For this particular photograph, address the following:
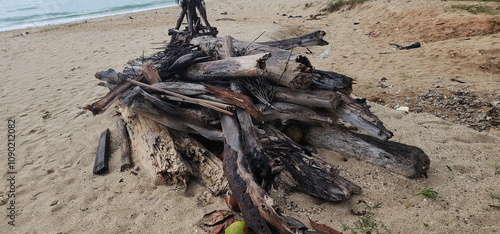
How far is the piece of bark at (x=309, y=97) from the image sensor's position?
3.26 metres

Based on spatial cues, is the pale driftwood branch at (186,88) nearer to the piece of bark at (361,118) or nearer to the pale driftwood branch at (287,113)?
the pale driftwood branch at (287,113)

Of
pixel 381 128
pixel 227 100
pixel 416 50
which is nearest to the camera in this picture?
pixel 381 128

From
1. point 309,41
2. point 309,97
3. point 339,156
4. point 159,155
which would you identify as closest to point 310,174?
point 339,156

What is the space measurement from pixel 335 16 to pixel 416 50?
23.8ft

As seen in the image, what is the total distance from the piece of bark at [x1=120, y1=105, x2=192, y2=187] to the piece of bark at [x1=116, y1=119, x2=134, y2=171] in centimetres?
13

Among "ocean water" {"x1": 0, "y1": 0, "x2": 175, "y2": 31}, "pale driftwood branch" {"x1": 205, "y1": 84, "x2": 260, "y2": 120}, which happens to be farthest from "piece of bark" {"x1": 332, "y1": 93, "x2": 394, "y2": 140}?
"ocean water" {"x1": 0, "y1": 0, "x2": 175, "y2": 31}

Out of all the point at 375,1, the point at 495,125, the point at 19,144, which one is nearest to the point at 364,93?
the point at 495,125

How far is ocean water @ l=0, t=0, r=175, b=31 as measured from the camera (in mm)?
28197

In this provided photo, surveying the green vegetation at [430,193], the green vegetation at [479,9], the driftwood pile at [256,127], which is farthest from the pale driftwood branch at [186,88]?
the green vegetation at [479,9]

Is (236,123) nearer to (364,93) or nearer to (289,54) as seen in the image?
(289,54)

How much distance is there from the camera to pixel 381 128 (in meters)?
3.11

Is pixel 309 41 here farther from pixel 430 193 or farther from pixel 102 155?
pixel 102 155

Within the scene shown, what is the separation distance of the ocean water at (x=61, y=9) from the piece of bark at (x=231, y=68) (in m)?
27.7

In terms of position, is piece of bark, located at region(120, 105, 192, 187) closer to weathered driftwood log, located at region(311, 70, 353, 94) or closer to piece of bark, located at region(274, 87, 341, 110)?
piece of bark, located at region(274, 87, 341, 110)
